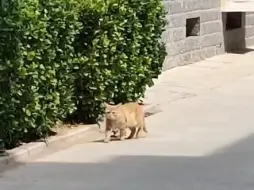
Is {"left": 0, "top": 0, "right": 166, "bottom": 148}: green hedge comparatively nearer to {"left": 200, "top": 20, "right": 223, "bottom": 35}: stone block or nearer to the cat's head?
the cat's head

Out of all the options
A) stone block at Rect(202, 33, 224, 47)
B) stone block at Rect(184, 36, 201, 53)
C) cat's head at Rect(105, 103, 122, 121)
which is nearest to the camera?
cat's head at Rect(105, 103, 122, 121)

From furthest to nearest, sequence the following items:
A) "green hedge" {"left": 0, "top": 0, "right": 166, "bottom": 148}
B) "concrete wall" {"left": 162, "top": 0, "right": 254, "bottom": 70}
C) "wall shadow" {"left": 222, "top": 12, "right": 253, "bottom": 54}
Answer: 1. "wall shadow" {"left": 222, "top": 12, "right": 253, "bottom": 54}
2. "concrete wall" {"left": 162, "top": 0, "right": 254, "bottom": 70}
3. "green hedge" {"left": 0, "top": 0, "right": 166, "bottom": 148}

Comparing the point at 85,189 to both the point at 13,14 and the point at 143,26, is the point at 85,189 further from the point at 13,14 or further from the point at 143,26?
the point at 143,26

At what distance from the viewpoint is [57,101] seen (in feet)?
31.3

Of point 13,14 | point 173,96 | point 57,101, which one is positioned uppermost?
point 13,14

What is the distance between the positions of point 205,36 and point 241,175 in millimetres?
10948

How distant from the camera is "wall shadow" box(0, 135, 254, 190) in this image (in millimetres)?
7789

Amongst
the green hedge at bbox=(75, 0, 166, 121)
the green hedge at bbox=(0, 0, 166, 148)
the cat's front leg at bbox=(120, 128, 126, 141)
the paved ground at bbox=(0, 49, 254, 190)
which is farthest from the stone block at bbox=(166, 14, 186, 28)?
the cat's front leg at bbox=(120, 128, 126, 141)

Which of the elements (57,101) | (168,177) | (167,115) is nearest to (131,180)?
(168,177)

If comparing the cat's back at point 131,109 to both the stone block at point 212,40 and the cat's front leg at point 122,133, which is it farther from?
the stone block at point 212,40

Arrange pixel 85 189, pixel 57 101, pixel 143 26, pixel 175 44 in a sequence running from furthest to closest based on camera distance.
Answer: pixel 175 44 < pixel 143 26 < pixel 57 101 < pixel 85 189

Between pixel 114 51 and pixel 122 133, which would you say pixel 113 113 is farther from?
pixel 114 51

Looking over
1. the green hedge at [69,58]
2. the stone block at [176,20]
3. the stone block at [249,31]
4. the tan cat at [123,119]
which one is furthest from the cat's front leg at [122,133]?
the stone block at [249,31]

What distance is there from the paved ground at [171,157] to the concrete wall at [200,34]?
12.2 feet
